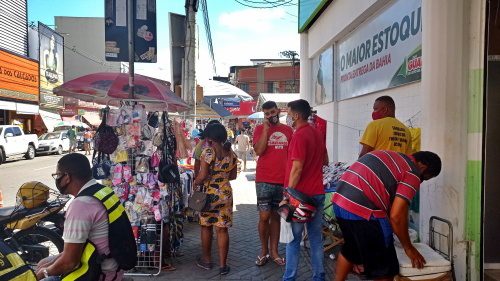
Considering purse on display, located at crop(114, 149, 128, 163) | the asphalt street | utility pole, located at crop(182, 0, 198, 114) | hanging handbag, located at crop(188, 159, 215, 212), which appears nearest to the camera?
hanging handbag, located at crop(188, 159, 215, 212)

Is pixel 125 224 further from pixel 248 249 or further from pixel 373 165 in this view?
pixel 248 249

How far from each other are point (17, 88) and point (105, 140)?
21.6m

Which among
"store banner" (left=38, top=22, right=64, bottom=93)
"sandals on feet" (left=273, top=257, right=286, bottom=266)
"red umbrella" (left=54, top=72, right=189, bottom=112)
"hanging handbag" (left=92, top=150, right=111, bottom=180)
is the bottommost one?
"sandals on feet" (left=273, top=257, right=286, bottom=266)


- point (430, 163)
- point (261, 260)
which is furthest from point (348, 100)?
point (430, 163)

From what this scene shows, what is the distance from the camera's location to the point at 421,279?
118 inches

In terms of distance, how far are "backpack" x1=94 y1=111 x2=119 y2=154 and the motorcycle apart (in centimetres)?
99

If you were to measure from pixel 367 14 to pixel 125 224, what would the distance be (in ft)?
18.4

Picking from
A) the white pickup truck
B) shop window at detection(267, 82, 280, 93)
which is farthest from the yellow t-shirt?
shop window at detection(267, 82, 280, 93)

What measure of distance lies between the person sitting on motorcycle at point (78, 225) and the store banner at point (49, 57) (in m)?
26.7

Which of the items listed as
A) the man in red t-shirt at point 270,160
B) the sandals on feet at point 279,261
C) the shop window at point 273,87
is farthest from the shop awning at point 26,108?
the shop window at point 273,87

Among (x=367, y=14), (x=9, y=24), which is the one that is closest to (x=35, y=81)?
(x=9, y=24)

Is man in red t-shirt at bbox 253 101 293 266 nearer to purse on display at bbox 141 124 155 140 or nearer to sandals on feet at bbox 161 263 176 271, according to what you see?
sandals on feet at bbox 161 263 176 271

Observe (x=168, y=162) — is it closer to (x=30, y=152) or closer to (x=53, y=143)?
(x=30, y=152)

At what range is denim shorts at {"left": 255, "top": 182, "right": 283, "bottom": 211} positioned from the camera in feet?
15.5
